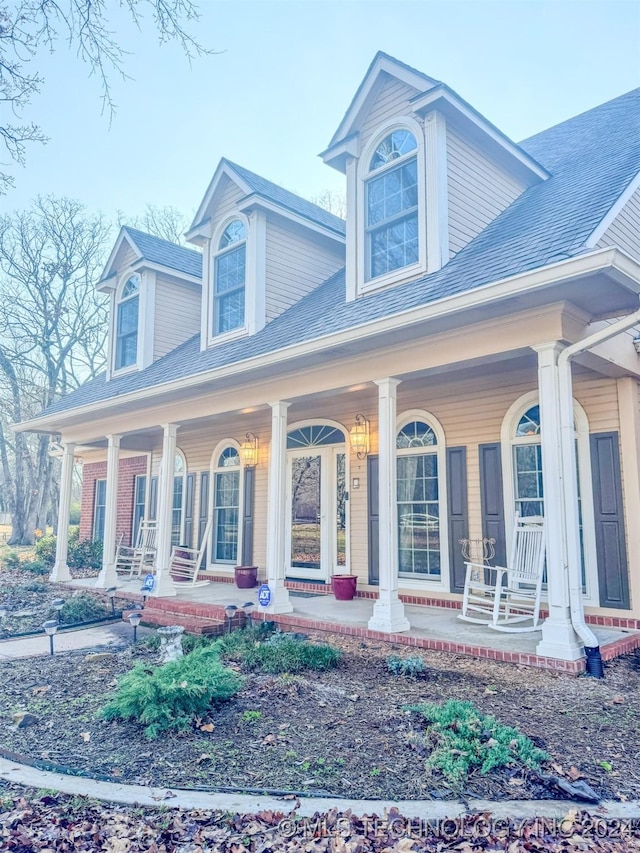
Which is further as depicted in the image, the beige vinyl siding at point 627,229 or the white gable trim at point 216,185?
the white gable trim at point 216,185

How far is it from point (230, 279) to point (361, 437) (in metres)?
3.27

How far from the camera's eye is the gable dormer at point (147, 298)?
35.3ft

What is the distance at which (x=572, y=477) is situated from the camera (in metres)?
4.64

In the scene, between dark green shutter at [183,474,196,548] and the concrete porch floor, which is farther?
dark green shutter at [183,474,196,548]

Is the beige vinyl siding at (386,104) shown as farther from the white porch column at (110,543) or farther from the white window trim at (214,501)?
the white porch column at (110,543)

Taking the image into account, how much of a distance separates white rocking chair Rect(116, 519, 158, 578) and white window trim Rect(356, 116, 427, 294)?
19.5 feet

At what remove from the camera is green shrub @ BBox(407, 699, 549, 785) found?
282cm

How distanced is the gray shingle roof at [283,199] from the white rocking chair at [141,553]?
5.79 metres

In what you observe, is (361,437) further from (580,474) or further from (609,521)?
(609,521)

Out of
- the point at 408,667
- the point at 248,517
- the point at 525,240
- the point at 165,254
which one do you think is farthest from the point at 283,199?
the point at 408,667

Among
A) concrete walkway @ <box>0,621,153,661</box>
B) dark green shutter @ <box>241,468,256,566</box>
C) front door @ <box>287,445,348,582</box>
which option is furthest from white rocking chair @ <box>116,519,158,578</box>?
concrete walkway @ <box>0,621,153,661</box>

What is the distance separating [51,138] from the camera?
4.69m

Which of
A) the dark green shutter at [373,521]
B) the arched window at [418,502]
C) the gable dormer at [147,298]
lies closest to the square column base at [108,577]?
the gable dormer at [147,298]

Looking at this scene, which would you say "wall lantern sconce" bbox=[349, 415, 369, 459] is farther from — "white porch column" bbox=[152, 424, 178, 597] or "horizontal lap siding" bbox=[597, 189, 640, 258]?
"horizontal lap siding" bbox=[597, 189, 640, 258]
